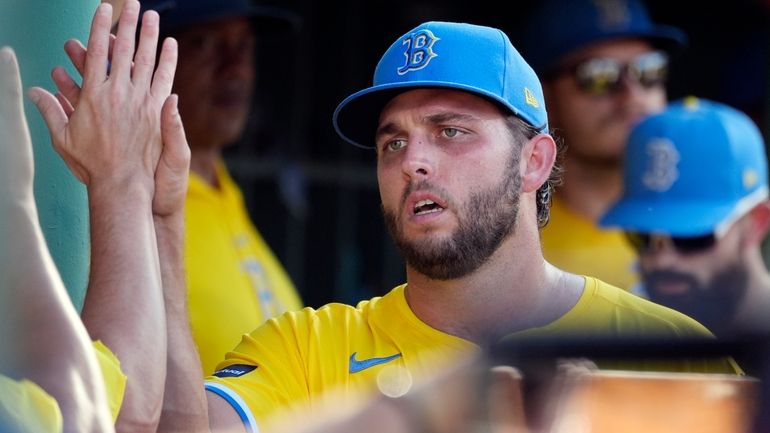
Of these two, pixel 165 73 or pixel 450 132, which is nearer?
pixel 165 73

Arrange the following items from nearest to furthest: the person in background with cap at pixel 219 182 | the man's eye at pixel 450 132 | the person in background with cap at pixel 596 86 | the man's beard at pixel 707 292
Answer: the man's eye at pixel 450 132
the man's beard at pixel 707 292
the person in background with cap at pixel 219 182
the person in background with cap at pixel 596 86

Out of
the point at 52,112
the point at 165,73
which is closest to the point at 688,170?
the point at 165,73

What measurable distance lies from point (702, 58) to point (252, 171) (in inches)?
106

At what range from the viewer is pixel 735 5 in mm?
8023

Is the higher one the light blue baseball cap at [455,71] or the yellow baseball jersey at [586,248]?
the light blue baseball cap at [455,71]

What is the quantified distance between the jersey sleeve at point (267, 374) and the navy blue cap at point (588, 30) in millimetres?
2685

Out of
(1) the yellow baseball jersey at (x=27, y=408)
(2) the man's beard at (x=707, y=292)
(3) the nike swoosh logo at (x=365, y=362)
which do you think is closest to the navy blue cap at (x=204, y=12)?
(2) the man's beard at (x=707, y=292)

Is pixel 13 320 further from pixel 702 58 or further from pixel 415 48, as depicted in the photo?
pixel 702 58

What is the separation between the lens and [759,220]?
4738 millimetres

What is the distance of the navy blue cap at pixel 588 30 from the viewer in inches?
220

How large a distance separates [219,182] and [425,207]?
78.7 inches

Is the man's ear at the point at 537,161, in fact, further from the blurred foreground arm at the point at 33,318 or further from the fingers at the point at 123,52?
the blurred foreground arm at the point at 33,318

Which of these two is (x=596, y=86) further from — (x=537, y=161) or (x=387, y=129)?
(x=387, y=129)

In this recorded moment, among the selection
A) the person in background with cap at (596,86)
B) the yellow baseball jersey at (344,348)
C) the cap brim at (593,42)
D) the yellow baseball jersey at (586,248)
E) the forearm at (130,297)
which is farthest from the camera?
the cap brim at (593,42)
